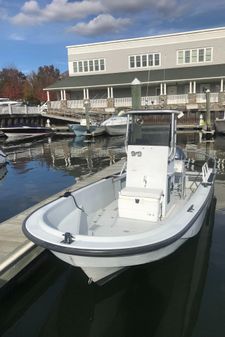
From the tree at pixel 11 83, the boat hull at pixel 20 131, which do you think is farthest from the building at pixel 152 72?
the tree at pixel 11 83

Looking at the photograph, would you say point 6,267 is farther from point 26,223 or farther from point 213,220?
point 213,220

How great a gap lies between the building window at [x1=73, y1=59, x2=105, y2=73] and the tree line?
21150 mm

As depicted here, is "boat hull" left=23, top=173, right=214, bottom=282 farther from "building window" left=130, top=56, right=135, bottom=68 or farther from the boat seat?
"building window" left=130, top=56, right=135, bottom=68

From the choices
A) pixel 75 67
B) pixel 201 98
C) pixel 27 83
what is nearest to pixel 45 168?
pixel 201 98

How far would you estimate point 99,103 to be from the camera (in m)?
39.5

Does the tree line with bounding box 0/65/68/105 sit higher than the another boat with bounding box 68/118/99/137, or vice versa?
the tree line with bounding box 0/65/68/105

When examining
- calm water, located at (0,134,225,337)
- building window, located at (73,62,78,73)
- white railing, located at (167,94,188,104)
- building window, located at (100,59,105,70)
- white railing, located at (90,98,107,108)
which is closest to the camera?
calm water, located at (0,134,225,337)

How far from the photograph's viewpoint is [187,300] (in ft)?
18.7

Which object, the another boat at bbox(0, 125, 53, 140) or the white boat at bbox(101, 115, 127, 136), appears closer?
the white boat at bbox(101, 115, 127, 136)

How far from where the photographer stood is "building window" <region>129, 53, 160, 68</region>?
3962cm

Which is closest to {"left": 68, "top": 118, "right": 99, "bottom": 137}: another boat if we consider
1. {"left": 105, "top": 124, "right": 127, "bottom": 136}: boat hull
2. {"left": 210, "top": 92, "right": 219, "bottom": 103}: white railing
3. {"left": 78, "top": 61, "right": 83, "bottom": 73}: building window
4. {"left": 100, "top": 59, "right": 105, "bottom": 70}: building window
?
{"left": 105, "top": 124, "right": 127, "bottom": 136}: boat hull

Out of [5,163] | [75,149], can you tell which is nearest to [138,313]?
[5,163]

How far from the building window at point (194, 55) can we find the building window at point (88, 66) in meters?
8.78

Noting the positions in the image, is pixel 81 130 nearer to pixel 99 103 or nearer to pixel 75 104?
pixel 99 103
